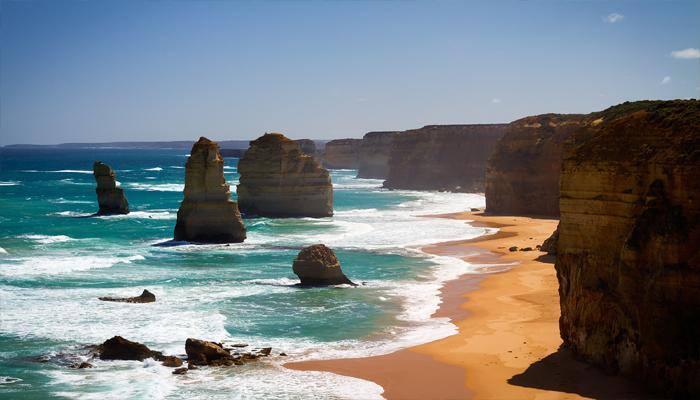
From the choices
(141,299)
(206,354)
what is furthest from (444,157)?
(206,354)

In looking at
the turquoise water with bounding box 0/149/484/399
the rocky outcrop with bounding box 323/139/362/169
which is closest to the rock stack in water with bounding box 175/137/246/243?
the turquoise water with bounding box 0/149/484/399

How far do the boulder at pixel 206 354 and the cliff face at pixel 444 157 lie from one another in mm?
79850

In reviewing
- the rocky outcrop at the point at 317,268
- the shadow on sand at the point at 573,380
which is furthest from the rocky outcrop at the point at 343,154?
the shadow on sand at the point at 573,380

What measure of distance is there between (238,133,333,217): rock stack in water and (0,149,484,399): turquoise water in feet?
14.4

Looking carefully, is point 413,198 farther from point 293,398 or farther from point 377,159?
point 293,398

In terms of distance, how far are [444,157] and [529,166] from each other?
1780 inches

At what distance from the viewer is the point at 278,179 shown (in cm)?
6234

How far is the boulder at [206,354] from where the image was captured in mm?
21028

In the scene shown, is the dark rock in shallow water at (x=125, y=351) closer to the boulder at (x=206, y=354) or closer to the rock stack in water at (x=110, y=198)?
the boulder at (x=206, y=354)

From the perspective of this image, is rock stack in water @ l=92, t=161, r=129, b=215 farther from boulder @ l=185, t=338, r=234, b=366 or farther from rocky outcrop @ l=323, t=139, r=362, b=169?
rocky outcrop @ l=323, t=139, r=362, b=169

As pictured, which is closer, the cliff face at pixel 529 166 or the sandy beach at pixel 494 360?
the sandy beach at pixel 494 360

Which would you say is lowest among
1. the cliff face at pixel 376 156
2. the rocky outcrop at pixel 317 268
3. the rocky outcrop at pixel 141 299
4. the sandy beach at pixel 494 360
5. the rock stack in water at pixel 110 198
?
the sandy beach at pixel 494 360

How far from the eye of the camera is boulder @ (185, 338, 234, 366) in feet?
69.0

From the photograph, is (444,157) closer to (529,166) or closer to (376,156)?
(376,156)
